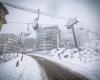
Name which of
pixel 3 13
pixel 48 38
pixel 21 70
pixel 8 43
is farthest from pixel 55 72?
pixel 3 13

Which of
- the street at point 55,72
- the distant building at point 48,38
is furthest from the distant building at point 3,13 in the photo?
the street at point 55,72

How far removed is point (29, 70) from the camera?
366 cm

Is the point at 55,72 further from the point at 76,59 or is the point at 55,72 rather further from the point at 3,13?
the point at 3,13

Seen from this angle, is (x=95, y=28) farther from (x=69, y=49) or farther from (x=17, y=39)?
(x=17, y=39)

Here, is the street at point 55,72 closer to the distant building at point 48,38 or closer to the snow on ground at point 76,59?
the snow on ground at point 76,59

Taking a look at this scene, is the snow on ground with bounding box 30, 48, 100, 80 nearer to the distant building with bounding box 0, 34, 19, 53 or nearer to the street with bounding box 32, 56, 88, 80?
the street with bounding box 32, 56, 88, 80

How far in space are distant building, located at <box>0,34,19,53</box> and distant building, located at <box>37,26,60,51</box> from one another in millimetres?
795

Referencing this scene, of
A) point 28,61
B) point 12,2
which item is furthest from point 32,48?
point 12,2

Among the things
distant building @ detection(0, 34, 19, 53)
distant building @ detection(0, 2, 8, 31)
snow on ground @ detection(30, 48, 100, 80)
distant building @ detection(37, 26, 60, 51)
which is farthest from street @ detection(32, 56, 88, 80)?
distant building @ detection(0, 2, 8, 31)

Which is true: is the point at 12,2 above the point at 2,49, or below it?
above

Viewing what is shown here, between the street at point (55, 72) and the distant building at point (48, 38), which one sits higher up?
the distant building at point (48, 38)

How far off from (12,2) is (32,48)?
1.84 meters

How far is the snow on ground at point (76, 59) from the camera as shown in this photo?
405cm

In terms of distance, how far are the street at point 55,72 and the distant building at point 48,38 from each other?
482mm
